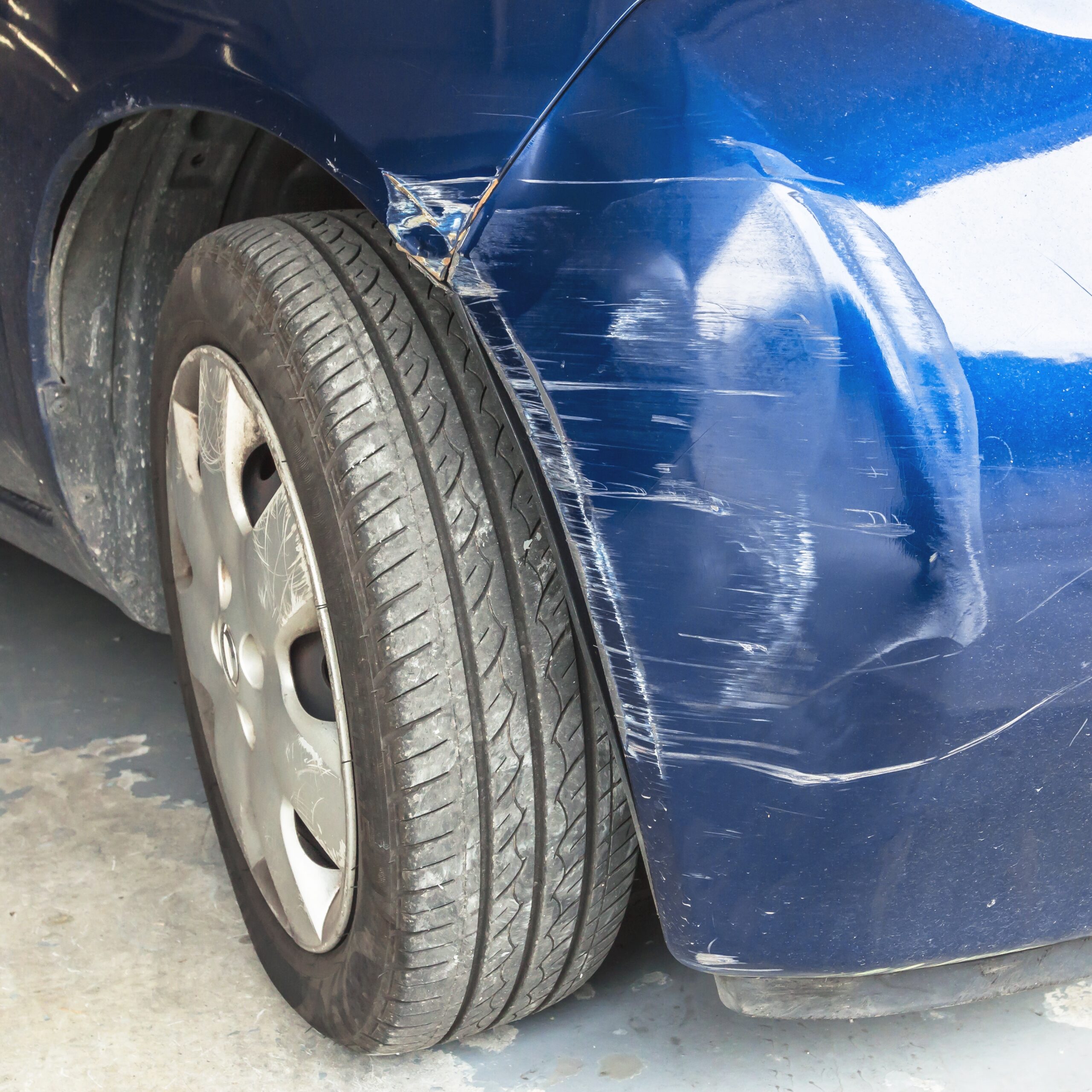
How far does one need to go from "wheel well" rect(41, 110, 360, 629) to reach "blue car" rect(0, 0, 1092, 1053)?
6.9 inches

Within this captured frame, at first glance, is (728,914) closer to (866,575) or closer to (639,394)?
(866,575)

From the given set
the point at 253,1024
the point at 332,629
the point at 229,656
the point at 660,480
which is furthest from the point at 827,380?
the point at 253,1024

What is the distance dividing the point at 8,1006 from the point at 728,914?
97cm

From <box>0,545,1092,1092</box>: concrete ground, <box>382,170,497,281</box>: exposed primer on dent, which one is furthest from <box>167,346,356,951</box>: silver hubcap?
<box>382,170,497,281</box>: exposed primer on dent

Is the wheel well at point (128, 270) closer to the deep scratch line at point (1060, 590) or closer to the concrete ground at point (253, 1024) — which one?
the concrete ground at point (253, 1024)

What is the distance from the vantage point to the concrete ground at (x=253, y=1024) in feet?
4.46

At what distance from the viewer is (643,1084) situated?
1.35 meters

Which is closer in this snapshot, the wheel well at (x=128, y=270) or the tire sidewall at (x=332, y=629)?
the tire sidewall at (x=332, y=629)

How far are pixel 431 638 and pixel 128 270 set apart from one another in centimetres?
85

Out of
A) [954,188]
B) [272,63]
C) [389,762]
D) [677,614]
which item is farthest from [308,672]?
[954,188]

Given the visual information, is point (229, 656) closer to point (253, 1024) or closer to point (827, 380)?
point (253, 1024)

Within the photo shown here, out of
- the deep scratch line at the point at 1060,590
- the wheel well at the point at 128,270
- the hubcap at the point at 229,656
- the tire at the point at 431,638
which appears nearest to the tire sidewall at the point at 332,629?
the tire at the point at 431,638

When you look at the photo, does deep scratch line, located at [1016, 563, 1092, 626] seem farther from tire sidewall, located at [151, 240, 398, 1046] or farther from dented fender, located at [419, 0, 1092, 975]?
tire sidewall, located at [151, 240, 398, 1046]

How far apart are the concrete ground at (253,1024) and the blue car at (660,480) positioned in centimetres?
12
